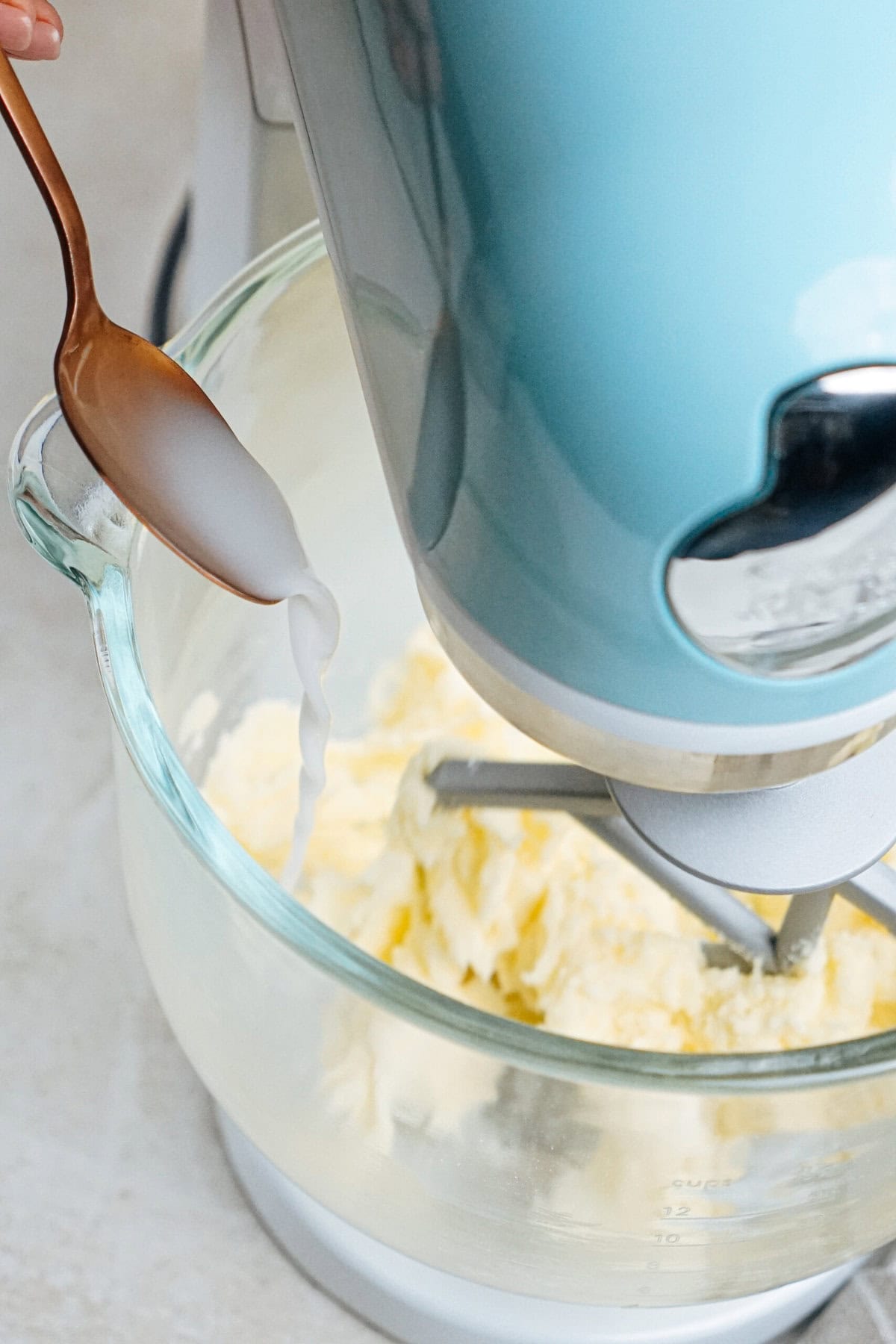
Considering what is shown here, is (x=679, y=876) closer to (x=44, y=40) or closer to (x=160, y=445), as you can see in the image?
(x=160, y=445)

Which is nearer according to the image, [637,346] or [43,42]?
[637,346]

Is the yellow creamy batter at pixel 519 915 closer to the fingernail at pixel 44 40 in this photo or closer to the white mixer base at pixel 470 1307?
the white mixer base at pixel 470 1307

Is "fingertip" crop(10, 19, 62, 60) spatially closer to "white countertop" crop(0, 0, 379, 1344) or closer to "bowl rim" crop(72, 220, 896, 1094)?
"bowl rim" crop(72, 220, 896, 1094)

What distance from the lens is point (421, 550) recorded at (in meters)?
0.23

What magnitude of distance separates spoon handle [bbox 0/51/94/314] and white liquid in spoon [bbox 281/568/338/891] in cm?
8

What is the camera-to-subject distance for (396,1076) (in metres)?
0.35

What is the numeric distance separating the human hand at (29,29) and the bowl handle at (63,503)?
0.45 ft

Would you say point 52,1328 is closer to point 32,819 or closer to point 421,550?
point 32,819

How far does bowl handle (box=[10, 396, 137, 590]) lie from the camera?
328 mm

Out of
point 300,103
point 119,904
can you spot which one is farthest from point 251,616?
point 300,103

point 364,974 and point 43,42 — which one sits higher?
point 43,42

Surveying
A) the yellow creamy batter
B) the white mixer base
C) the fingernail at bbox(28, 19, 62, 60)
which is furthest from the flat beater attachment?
the fingernail at bbox(28, 19, 62, 60)

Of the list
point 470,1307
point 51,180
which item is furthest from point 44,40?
point 470,1307

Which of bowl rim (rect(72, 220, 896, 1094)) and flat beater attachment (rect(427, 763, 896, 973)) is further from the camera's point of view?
flat beater attachment (rect(427, 763, 896, 973))
